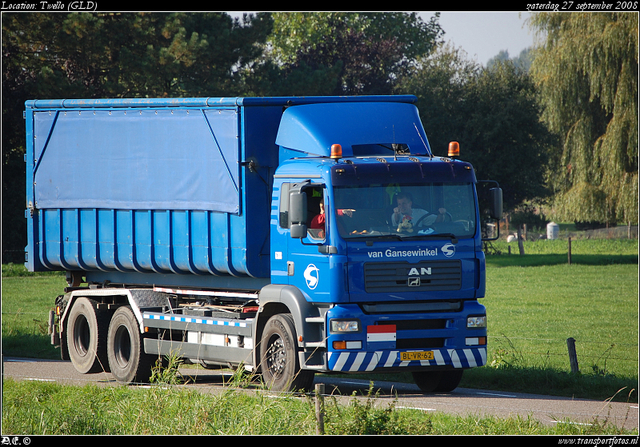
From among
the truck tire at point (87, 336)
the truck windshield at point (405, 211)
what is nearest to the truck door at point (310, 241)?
the truck windshield at point (405, 211)

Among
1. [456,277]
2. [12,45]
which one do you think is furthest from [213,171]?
[12,45]

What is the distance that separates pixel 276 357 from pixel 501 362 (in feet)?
14.3

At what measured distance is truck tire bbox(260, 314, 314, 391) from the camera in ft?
37.0

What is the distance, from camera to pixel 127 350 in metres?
14.2

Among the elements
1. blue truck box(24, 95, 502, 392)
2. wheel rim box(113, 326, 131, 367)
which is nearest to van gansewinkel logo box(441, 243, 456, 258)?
blue truck box(24, 95, 502, 392)

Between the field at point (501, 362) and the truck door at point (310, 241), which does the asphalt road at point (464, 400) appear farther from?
the truck door at point (310, 241)

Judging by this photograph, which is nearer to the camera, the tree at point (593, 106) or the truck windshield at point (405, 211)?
the truck windshield at point (405, 211)

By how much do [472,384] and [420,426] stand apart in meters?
5.42

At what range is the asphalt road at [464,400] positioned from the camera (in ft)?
32.1

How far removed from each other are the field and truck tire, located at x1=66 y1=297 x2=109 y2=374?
2.46 metres

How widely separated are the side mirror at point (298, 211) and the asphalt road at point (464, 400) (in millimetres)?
1989

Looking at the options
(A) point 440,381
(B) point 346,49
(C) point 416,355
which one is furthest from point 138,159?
(B) point 346,49

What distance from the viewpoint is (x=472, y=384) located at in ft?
44.2
